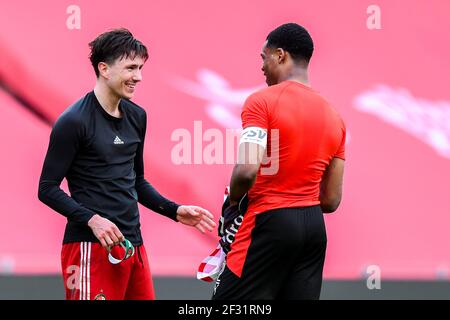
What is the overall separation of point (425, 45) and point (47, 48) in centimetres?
232

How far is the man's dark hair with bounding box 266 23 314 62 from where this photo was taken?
3.78 metres

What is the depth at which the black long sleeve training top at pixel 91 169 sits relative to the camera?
3.75 m

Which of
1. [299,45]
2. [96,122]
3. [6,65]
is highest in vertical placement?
[6,65]

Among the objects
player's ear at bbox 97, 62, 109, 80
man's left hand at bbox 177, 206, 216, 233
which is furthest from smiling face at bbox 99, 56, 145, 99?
man's left hand at bbox 177, 206, 216, 233

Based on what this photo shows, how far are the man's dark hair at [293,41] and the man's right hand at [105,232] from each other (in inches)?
37.5

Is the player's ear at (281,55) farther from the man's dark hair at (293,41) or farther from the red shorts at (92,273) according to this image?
the red shorts at (92,273)

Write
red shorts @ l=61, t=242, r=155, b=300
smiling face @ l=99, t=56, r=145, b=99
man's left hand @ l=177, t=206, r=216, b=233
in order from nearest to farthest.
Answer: red shorts @ l=61, t=242, r=155, b=300 < smiling face @ l=99, t=56, r=145, b=99 < man's left hand @ l=177, t=206, r=216, b=233

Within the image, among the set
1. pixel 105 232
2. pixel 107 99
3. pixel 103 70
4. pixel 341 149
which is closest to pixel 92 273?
pixel 105 232

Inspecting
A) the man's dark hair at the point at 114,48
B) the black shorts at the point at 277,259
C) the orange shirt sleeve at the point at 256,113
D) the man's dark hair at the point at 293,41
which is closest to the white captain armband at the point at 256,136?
the orange shirt sleeve at the point at 256,113

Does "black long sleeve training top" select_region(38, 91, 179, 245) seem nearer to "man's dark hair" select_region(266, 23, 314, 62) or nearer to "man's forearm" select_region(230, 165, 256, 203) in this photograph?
"man's forearm" select_region(230, 165, 256, 203)

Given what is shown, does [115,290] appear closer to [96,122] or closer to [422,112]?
[96,122]

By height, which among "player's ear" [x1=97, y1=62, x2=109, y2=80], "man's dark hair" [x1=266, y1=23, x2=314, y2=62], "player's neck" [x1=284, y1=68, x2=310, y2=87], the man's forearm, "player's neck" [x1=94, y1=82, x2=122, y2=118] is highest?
"man's dark hair" [x1=266, y1=23, x2=314, y2=62]

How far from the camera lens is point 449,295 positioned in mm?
5840
